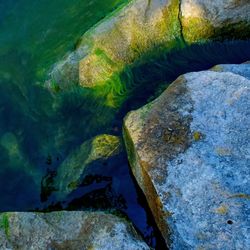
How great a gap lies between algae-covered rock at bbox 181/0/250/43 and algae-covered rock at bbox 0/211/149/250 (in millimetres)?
4113

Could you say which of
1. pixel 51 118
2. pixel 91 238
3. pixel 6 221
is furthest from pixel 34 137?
pixel 91 238

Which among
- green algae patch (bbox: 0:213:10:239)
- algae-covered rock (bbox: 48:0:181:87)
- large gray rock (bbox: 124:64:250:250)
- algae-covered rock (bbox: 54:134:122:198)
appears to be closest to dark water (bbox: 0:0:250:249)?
algae-covered rock (bbox: 54:134:122:198)

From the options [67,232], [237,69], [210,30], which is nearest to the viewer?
[67,232]

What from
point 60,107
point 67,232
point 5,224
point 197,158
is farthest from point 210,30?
point 5,224

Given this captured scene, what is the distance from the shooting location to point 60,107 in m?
8.34

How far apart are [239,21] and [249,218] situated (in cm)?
426

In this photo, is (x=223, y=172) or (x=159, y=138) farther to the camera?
(x=159, y=138)

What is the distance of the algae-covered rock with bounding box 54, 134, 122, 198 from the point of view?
7.09m

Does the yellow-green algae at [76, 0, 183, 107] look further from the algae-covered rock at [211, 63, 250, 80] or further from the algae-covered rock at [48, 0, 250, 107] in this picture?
the algae-covered rock at [211, 63, 250, 80]

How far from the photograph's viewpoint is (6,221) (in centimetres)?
588

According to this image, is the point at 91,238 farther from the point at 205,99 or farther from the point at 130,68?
the point at 130,68

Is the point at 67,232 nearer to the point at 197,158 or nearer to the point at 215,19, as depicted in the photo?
the point at 197,158

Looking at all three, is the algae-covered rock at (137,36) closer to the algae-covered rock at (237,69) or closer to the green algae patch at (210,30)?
the green algae patch at (210,30)

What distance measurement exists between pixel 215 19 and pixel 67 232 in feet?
15.5
